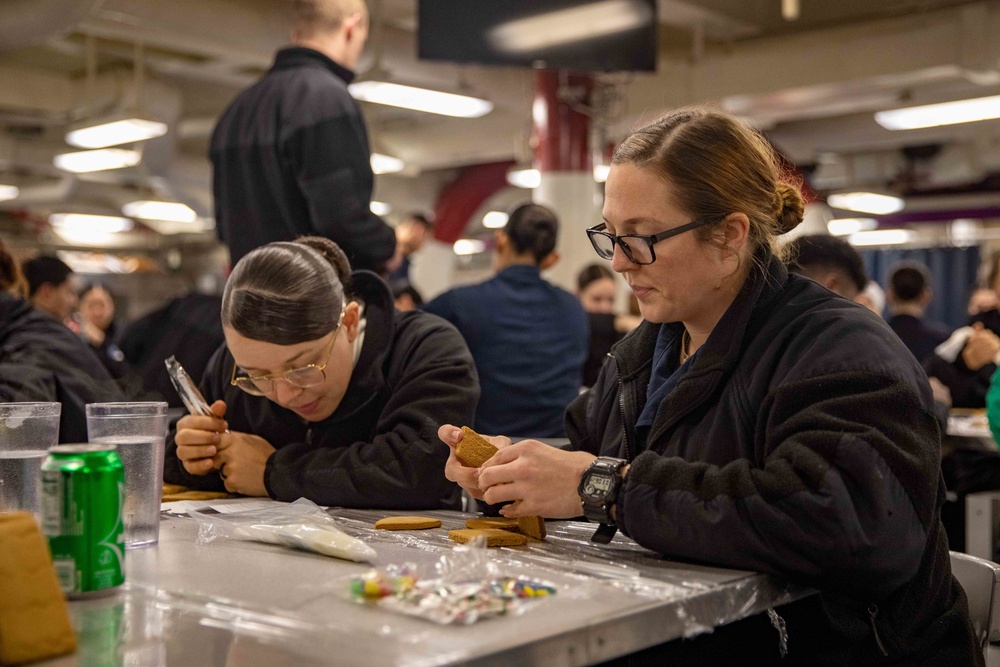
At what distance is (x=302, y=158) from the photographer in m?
2.94

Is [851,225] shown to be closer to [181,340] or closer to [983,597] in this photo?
[181,340]

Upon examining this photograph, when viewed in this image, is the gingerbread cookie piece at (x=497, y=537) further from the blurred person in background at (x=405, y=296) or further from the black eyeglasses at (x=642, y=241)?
the blurred person in background at (x=405, y=296)

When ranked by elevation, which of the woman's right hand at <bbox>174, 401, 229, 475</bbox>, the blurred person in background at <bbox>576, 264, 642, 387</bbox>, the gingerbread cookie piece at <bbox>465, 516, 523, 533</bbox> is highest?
the blurred person in background at <bbox>576, 264, 642, 387</bbox>

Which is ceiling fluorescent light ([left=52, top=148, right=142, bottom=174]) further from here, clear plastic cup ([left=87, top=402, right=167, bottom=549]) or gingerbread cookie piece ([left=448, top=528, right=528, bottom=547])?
gingerbread cookie piece ([left=448, top=528, right=528, bottom=547])

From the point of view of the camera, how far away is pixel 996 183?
1230cm

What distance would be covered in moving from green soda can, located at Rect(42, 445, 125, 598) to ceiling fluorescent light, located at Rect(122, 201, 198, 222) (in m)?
12.5

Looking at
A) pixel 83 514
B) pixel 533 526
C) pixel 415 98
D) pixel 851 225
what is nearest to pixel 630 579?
pixel 533 526

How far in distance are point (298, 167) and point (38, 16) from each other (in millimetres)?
2792

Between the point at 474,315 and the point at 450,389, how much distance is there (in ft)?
5.75

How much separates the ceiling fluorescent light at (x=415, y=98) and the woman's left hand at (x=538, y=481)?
503 centimetres

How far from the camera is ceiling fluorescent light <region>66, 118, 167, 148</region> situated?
762 cm

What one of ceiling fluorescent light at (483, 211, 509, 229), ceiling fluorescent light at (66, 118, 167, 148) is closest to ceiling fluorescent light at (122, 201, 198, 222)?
ceiling fluorescent light at (483, 211, 509, 229)

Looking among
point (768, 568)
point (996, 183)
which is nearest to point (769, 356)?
point (768, 568)

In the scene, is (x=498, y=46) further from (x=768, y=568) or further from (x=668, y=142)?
(x=768, y=568)
